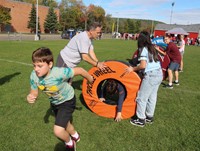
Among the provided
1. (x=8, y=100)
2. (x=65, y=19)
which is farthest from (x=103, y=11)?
(x=8, y=100)

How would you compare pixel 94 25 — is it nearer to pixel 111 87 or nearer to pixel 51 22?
pixel 111 87

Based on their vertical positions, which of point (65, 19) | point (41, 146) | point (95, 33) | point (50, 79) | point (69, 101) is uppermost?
point (65, 19)

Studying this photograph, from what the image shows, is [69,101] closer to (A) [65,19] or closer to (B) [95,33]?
(B) [95,33]

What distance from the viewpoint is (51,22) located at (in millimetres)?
68250

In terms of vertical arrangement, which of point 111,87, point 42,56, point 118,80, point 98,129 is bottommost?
point 98,129

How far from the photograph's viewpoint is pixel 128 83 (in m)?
4.87

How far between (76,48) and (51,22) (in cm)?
6641

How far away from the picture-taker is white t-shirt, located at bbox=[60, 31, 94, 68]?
4895 millimetres

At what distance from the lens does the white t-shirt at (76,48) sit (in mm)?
4895

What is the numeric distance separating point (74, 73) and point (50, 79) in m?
0.35

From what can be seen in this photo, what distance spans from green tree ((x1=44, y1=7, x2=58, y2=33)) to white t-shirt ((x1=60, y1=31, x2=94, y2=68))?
216 feet

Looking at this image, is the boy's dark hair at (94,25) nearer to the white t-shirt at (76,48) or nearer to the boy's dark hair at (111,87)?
the white t-shirt at (76,48)

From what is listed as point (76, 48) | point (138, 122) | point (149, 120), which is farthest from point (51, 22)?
point (138, 122)

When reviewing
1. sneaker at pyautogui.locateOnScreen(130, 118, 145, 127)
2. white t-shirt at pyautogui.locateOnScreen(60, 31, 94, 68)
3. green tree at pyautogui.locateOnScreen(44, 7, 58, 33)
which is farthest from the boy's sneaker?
green tree at pyautogui.locateOnScreen(44, 7, 58, 33)
